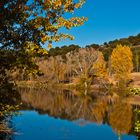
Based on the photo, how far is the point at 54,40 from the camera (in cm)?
1114

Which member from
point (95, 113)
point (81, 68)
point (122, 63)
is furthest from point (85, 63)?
point (95, 113)

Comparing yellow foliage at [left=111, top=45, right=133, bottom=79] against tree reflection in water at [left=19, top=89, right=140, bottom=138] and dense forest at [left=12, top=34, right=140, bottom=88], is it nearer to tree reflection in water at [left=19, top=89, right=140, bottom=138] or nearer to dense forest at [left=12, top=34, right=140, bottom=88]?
dense forest at [left=12, top=34, right=140, bottom=88]

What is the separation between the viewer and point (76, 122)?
35.1 metres

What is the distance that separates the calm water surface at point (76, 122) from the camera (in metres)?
27.6

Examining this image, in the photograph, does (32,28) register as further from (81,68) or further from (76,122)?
(81,68)

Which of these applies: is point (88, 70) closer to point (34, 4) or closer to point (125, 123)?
point (125, 123)

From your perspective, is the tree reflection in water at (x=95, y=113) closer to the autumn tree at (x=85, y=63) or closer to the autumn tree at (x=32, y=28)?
the autumn tree at (x=32, y=28)

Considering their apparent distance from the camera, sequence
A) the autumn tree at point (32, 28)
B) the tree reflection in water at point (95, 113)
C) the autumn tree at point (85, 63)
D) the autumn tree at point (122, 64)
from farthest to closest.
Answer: the autumn tree at point (85, 63)
the autumn tree at point (122, 64)
the tree reflection in water at point (95, 113)
the autumn tree at point (32, 28)

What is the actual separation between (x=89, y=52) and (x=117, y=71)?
12917 millimetres

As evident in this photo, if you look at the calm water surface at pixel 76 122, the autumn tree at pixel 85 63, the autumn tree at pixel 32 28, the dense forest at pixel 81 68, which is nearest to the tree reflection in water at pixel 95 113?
the calm water surface at pixel 76 122

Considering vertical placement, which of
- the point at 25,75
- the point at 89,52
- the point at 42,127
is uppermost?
the point at 89,52

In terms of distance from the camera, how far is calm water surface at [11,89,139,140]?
2762 cm

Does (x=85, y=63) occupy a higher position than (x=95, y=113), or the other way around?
(x=85, y=63)

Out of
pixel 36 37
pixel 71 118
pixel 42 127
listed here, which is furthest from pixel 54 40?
pixel 71 118
